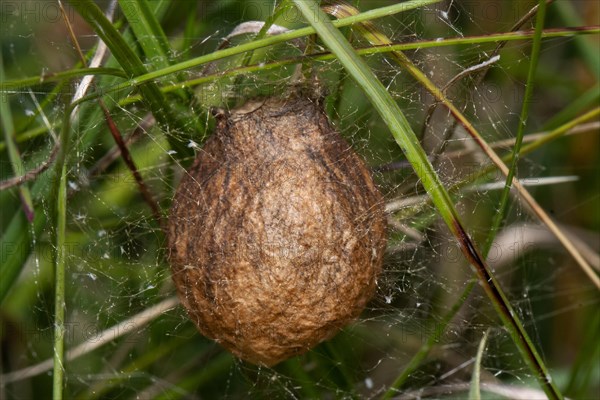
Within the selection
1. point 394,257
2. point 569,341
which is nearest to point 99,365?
point 394,257

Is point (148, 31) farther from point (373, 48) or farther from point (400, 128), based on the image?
point (400, 128)

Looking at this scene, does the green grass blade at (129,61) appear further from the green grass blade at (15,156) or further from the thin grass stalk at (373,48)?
the green grass blade at (15,156)

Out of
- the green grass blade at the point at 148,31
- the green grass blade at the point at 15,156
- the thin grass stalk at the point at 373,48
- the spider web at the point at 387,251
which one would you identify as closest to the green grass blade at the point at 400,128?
the thin grass stalk at the point at 373,48

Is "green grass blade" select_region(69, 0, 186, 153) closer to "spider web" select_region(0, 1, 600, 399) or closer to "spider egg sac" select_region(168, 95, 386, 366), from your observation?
"spider web" select_region(0, 1, 600, 399)

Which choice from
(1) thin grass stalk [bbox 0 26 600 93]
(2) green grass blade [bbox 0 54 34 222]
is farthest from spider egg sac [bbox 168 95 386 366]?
(2) green grass blade [bbox 0 54 34 222]

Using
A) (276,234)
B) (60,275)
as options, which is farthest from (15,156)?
(276,234)

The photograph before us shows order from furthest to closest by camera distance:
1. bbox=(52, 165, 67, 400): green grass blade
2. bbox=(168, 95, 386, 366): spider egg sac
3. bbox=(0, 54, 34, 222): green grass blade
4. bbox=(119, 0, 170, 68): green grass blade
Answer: bbox=(0, 54, 34, 222): green grass blade
bbox=(119, 0, 170, 68): green grass blade
bbox=(52, 165, 67, 400): green grass blade
bbox=(168, 95, 386, 366): spider egg sac
